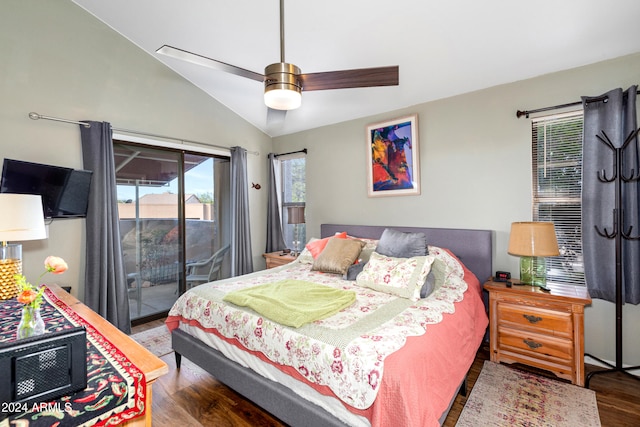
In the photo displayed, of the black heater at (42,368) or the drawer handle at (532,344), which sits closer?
the black heater at (42,368)

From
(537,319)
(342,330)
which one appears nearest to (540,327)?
(537,319)

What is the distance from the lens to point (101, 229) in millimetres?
3123

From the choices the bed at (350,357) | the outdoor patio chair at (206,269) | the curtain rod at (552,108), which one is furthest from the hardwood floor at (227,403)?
the curtain rod at (552,108)

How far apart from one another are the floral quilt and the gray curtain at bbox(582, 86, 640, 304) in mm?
1028

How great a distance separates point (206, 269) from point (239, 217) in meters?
0.89

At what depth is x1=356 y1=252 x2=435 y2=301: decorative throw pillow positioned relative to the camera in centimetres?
233

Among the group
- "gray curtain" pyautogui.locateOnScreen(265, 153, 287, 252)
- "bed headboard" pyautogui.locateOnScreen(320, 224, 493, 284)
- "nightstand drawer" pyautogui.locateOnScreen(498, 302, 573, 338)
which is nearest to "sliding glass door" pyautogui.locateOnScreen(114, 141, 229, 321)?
"gray curtain" pyautogui.locateOnScreen(265, 153, 287, 252)

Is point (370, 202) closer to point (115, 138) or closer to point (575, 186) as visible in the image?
point (575, 186)

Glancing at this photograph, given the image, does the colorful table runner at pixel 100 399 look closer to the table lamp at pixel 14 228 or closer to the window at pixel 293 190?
the table lamp at pixel 14 228

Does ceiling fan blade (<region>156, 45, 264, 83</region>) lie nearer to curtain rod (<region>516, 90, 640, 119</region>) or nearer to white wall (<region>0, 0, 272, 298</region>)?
white wall (<region>0, 0, 272, 298</region>)

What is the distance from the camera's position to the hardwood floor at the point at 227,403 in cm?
200

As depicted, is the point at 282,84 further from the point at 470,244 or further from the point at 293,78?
the point at 470,244

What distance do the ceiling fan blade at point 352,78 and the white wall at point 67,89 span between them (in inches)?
100

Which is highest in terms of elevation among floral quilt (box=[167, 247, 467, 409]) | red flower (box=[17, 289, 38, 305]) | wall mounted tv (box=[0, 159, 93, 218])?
wall mounted tv (box=[0, 159, 93, 218])
